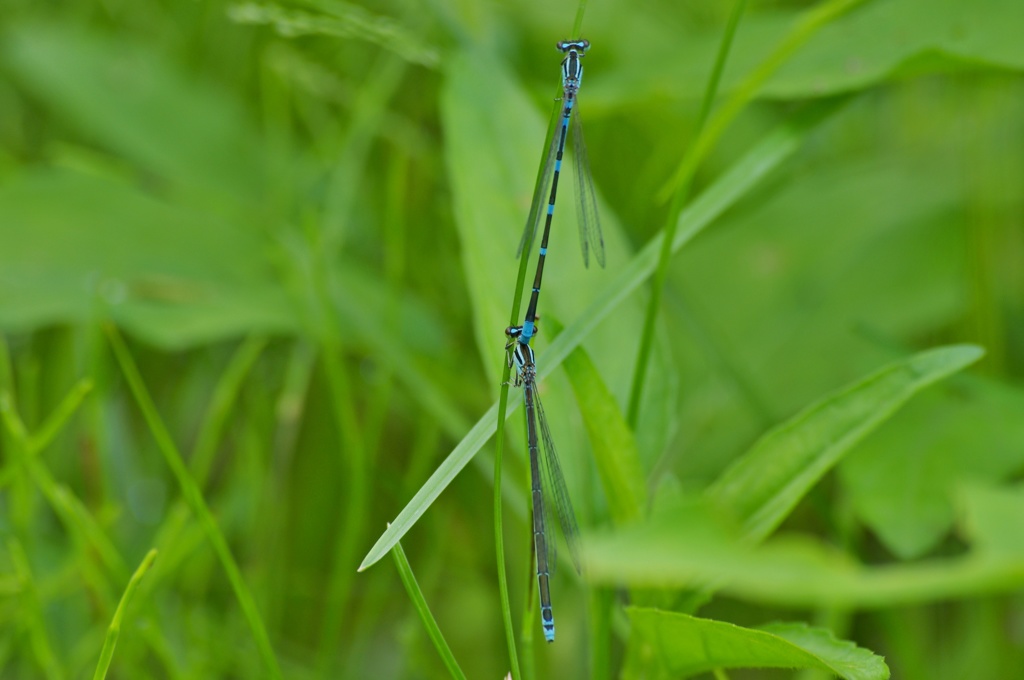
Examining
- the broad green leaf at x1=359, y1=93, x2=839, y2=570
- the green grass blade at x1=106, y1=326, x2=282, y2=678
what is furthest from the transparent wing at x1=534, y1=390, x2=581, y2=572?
the green grass blade at x1=106, y1=326, x2=282, y2=678

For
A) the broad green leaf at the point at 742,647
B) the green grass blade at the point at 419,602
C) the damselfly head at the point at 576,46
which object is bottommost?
the broad green leaf at the point at 742,647

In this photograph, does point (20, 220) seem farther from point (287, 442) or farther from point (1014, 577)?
point (1014, 577)

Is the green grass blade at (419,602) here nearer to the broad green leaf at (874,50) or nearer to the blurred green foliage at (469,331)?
the blurred green foliage at (469,331)

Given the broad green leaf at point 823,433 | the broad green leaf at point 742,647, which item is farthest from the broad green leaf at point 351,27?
the broad green leaf at point 742,647

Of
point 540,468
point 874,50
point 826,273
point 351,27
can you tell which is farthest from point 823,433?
point 826,273

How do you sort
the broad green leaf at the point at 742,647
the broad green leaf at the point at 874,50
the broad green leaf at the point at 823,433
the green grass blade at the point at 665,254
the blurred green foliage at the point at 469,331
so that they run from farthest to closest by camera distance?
the broad green leaf at the point at 874,50 < the blurred green foliage at the point at 469,331 < the green grass blade at the point at 665,254 < the broad green leaf at the point at 823,433 < the broad green leaf at the point at 742,647

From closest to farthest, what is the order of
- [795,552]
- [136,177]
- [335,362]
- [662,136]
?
[795,552]
[335,362]
[662,136]
[136,177]

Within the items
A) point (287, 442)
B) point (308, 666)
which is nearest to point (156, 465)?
point (287, 442)
